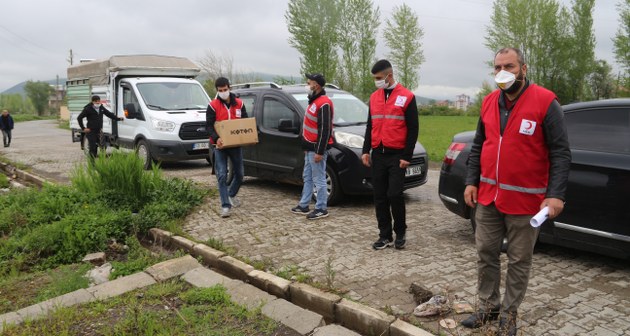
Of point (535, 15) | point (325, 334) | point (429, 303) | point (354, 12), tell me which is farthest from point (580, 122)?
point (535, 15)

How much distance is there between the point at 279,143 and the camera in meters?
7.66

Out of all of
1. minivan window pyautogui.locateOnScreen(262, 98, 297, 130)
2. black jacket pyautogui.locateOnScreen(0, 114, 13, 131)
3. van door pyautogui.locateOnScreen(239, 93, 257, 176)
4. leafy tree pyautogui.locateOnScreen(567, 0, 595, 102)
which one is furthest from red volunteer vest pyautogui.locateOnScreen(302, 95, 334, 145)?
leafy tree pyautogui.locateOnScreen(567, 0, 595, 102)

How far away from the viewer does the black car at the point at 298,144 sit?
673cm

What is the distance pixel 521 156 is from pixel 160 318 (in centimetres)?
284

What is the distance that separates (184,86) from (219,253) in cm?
856

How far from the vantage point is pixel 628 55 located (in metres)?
32.8

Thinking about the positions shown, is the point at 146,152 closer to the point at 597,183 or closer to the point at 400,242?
the point at 400,242

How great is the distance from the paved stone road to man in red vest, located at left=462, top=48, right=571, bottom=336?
562mm

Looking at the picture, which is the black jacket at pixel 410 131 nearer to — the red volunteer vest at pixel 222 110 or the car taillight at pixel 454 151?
the car taillight at pixel 454 151

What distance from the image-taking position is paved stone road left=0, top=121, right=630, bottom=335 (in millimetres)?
3533

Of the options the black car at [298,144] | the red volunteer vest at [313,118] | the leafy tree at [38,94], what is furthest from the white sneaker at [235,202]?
the leafy tree at [38,94]

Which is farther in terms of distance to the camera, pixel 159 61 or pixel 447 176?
pixel 159 61

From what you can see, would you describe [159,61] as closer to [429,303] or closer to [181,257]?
[181,257]

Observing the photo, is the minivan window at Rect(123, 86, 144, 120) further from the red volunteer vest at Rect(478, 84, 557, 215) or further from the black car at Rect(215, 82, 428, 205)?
the red volunteer vest at Rect(478, 84, 557, 215)
